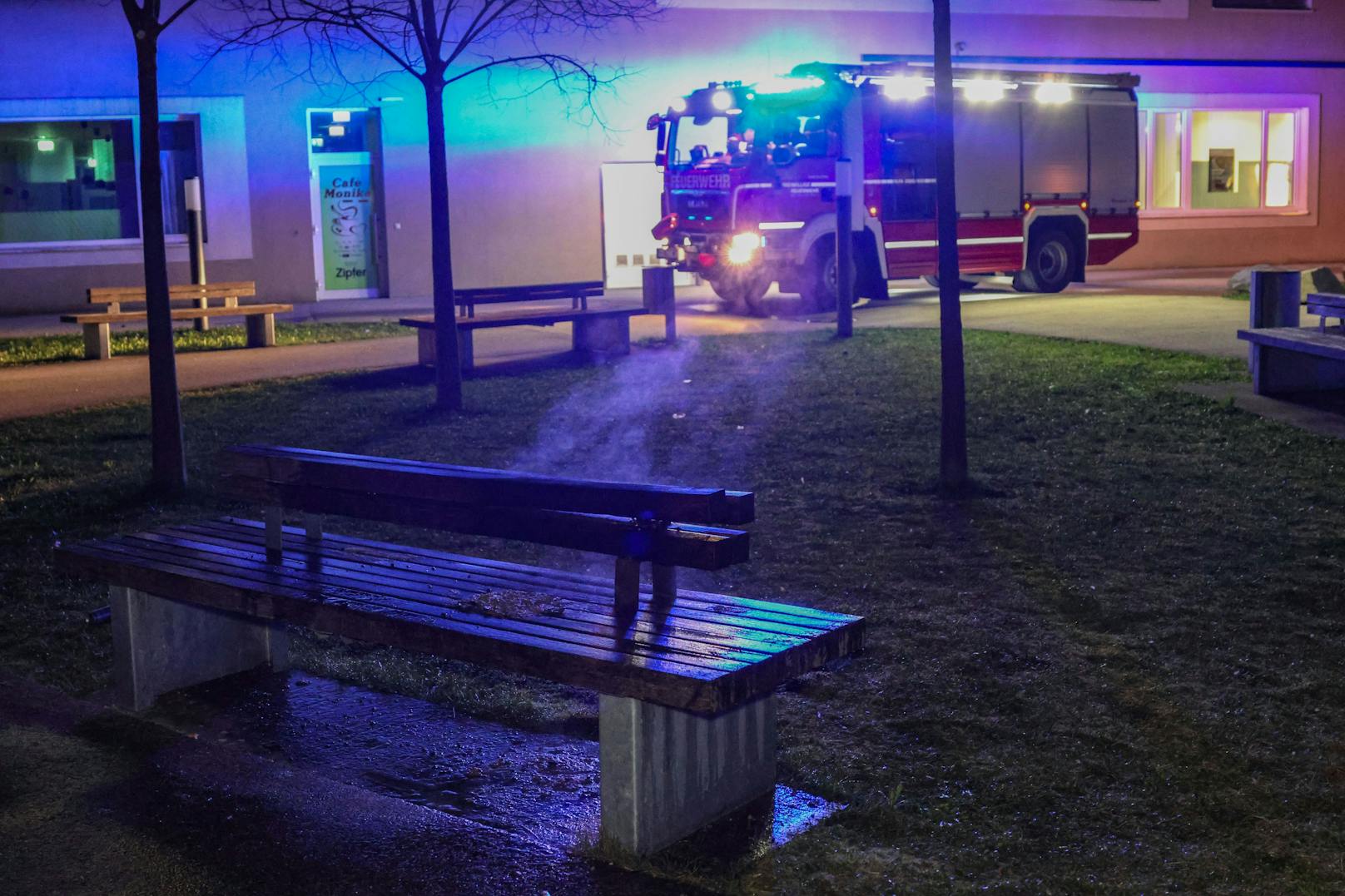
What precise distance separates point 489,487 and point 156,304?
492cm

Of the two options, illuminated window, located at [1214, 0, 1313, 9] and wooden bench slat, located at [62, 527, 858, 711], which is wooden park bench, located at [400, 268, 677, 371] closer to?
wooden bench slat, located at [62, 527, 858, 711]

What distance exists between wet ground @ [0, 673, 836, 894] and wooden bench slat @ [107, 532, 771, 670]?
51cm

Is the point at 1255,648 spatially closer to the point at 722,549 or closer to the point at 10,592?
the point at 722,549

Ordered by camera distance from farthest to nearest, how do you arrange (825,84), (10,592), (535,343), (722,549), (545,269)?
(545,269)
(825,84)
(535,343)
(10,592)
(722,549)

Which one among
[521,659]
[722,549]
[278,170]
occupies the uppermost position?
[278,170]

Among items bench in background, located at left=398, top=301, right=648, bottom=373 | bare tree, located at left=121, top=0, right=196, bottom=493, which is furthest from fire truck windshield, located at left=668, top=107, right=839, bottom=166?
bare tree, located at left=121, top=0, right=196, bottom=493

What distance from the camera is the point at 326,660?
229 inches

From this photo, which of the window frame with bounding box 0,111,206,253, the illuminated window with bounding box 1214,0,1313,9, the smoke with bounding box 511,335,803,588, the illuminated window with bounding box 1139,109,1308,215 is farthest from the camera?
the illuminated window with bounding box 1214,0,1313,9

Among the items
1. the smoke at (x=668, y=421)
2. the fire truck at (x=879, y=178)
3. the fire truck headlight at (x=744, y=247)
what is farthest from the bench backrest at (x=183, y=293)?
the fire truck headlight at (x=744, y=247)

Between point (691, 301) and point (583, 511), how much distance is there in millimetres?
18515

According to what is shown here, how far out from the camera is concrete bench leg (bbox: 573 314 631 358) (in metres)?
15.1

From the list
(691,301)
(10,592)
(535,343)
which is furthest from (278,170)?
(10,592)

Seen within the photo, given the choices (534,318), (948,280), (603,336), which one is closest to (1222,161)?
(603,336)

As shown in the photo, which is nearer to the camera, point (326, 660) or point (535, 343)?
point (326, 660)
